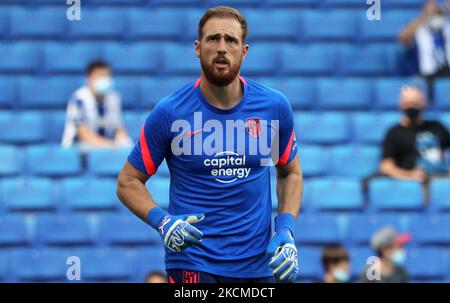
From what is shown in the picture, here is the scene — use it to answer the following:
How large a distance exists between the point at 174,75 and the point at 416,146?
2.26 m

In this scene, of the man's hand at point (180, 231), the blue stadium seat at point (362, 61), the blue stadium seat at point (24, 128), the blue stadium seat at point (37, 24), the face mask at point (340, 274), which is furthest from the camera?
the blue stadium seat at point (37, 24)

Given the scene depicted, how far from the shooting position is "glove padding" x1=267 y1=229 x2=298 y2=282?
4.39 m

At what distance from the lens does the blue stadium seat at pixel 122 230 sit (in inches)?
322

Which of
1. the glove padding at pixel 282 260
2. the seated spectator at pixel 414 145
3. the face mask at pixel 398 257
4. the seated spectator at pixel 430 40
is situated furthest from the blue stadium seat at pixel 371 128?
the glove padding at pixel 282 260

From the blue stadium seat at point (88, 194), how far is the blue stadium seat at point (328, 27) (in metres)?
2.75

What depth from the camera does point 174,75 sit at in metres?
9.81

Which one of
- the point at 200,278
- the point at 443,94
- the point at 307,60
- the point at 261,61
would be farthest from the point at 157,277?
the point at 443,94

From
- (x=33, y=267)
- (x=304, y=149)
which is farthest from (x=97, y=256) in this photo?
Result: (x=304, y=149)

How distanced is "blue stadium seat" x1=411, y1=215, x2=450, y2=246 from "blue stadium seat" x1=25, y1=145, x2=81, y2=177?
2.55 meters

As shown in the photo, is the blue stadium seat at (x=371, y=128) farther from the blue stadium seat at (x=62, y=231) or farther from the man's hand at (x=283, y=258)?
the man's hand at (x=283, y=258)

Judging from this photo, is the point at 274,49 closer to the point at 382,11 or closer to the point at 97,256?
the point at 382,11

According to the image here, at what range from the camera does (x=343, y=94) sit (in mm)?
9609

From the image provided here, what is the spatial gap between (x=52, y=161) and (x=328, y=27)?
2996 millimetres

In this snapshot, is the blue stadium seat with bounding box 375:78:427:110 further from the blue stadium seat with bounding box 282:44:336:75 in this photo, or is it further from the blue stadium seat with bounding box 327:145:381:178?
the blue stadium seat with bounding box 327:145:381:178
